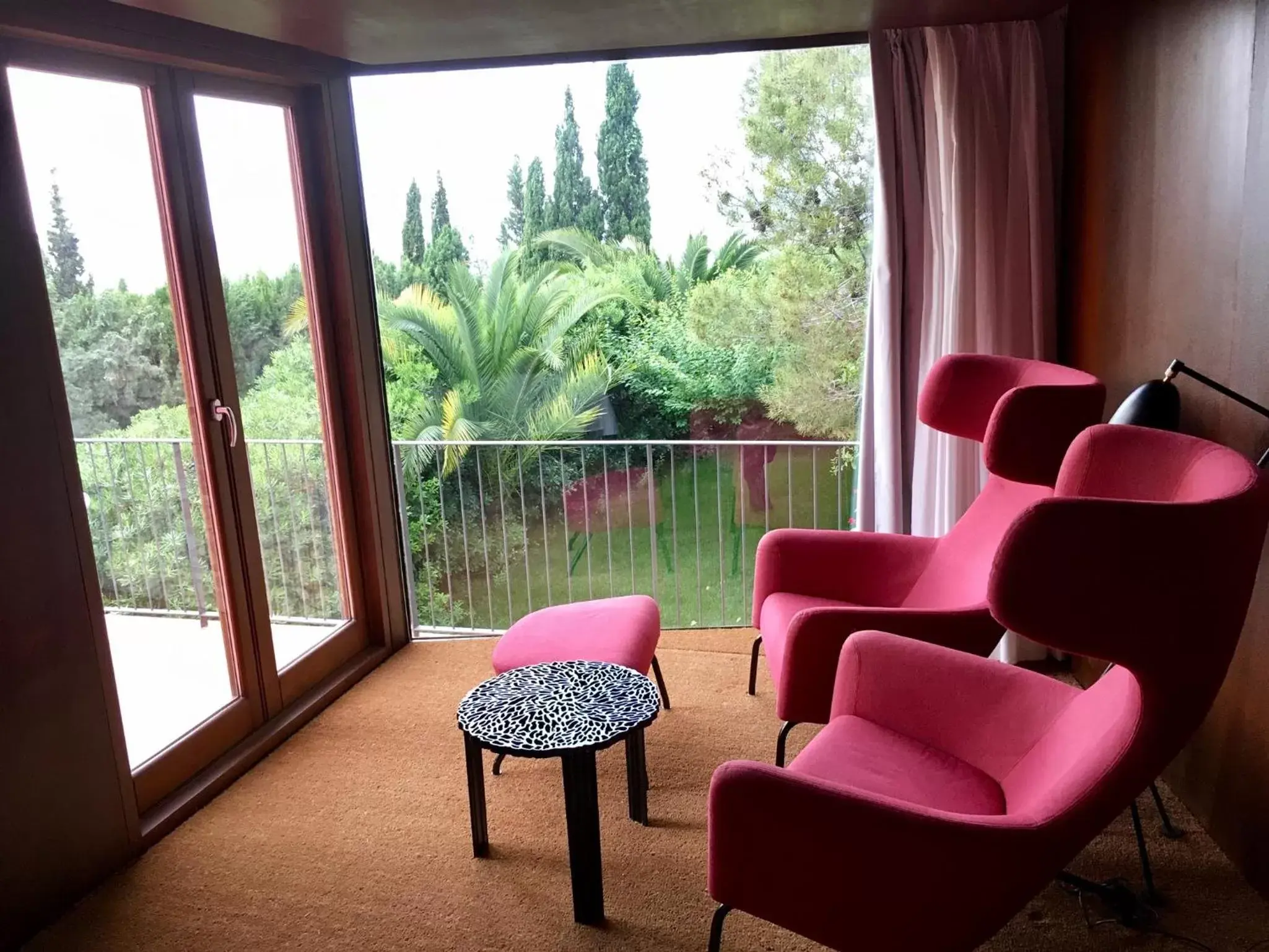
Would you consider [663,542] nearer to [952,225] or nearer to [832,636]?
[952,225]

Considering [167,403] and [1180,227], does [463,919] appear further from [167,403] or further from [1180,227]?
[1180,227]

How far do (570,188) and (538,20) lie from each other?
17.4 feet

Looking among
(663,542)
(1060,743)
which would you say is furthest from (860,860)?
(663,542)

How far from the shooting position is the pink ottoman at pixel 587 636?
2662mm

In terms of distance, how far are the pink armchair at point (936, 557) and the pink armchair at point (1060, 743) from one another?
517 millimetres

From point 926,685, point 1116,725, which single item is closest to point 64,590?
point 926,685

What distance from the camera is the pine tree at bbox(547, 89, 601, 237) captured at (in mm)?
7828

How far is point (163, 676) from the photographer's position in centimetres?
270

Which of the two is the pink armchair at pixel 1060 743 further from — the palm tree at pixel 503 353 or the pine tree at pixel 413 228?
the pine tree at pixel 413 228

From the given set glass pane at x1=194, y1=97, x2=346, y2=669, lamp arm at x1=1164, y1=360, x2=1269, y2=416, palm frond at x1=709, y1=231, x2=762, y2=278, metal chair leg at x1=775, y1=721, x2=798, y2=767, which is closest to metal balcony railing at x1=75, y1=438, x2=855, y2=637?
palm frond at x1=709, y1=231, x2=762, y2=278

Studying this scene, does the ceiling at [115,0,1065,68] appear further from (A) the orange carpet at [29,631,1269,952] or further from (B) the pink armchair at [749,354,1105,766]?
(A) the orange carpet at [29,631,1269,952]

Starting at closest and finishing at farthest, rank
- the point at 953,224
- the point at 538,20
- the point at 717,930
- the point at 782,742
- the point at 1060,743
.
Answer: the point at 717,930
the point at 1060,743
the point at 782,742
the point at 538,20
the point at 953,224

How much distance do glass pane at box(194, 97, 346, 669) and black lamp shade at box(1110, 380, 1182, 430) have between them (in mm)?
2491

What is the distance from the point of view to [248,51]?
2.88 metres
